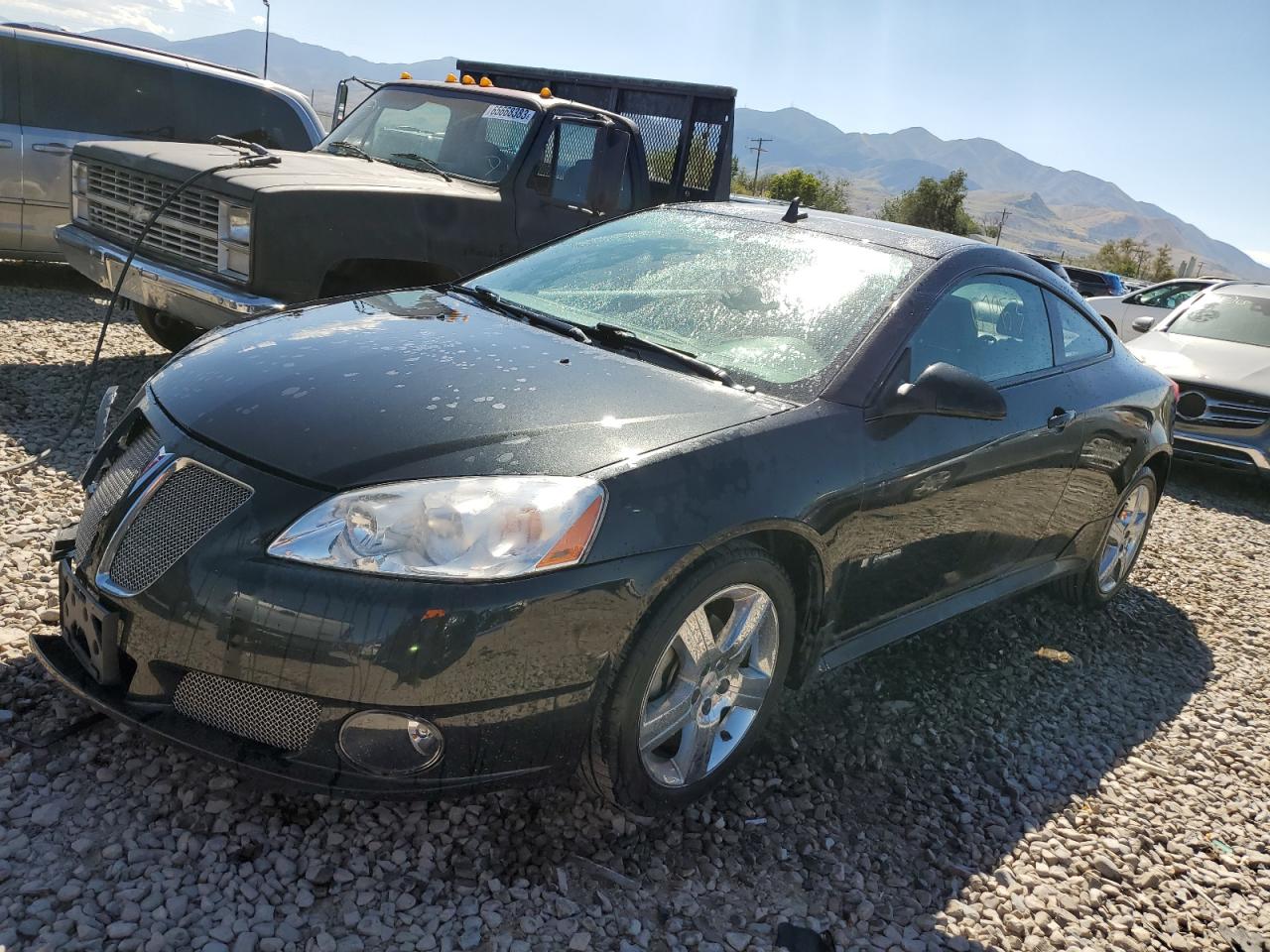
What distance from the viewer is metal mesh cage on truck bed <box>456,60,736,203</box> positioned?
7.22 metres

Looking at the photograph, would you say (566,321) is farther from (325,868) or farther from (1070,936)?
(1070,936)

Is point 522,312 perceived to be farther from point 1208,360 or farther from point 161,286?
point 1208,360

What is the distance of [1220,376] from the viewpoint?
8.11m

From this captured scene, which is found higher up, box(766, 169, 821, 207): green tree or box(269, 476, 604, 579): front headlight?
box(269, 476, 604, 579): front headlight

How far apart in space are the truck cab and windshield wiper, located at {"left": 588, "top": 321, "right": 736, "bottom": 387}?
1719 millimetres

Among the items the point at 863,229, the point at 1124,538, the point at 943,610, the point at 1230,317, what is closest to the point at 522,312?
the point at 863,229

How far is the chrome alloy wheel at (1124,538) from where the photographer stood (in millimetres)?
4695

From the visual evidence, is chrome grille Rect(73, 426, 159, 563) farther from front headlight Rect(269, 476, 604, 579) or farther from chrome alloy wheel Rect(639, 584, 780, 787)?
chrome alloy wheel Rect(639, 584, 780, 787)

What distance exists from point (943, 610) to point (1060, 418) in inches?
35.0

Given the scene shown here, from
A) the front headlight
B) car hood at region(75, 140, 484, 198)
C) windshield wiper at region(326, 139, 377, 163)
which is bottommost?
the front headlight

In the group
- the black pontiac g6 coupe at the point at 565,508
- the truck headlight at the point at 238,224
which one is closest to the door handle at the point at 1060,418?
the black pontiac g6 coupe at the point at 565,508

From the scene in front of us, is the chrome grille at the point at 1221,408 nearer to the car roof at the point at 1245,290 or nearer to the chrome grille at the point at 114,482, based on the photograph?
the car roof at the point at 1245,290

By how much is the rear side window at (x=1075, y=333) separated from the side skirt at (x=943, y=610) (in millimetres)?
847

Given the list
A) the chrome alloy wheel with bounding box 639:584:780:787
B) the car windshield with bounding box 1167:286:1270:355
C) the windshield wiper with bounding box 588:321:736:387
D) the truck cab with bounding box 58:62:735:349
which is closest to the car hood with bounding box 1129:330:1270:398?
the car windshield with bounding box 1167:286:1270:355
